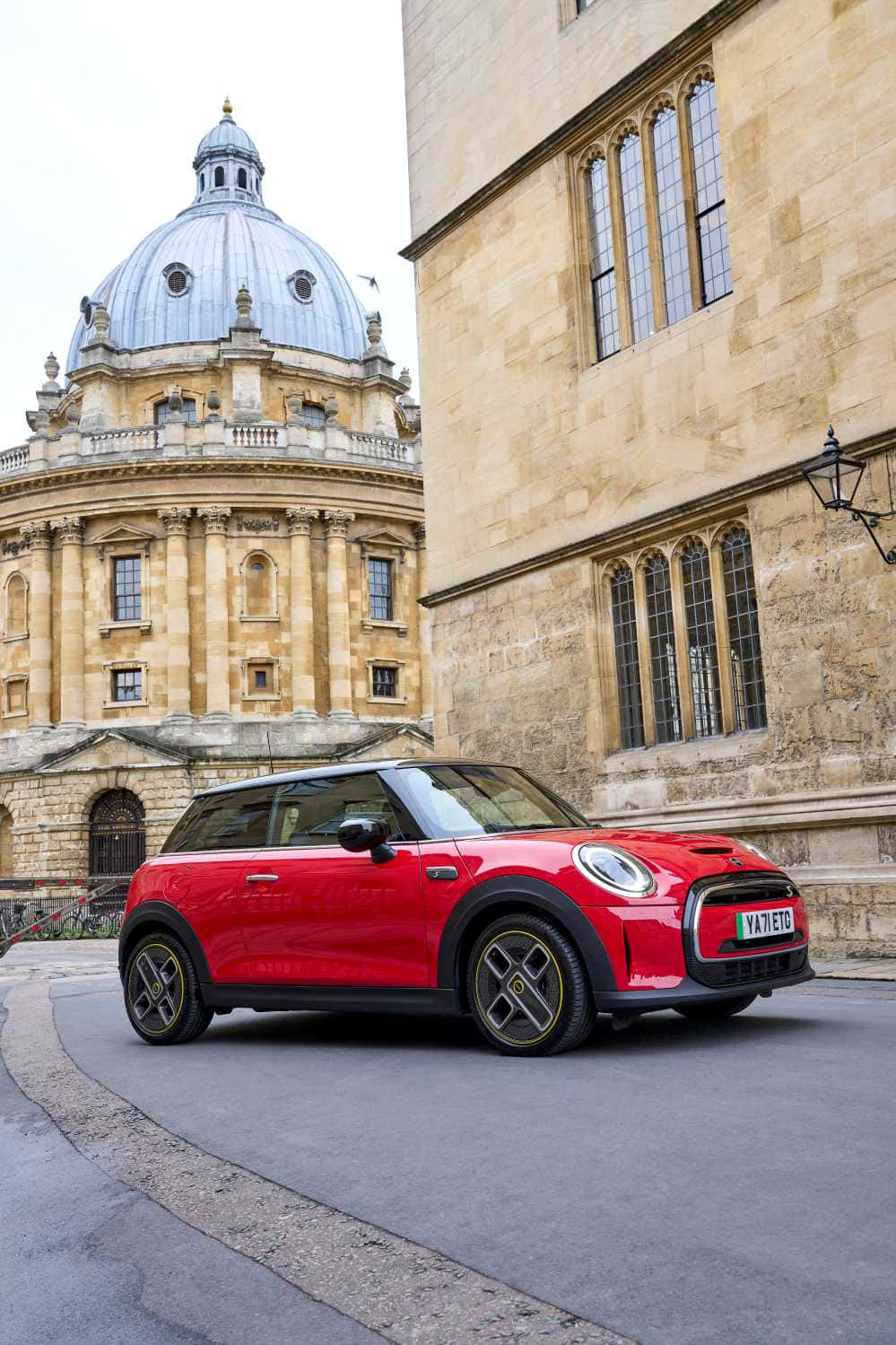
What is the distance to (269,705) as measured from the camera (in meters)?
47.6

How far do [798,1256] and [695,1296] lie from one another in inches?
13.6

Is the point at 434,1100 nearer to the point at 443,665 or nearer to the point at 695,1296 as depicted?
the point at 695,1296

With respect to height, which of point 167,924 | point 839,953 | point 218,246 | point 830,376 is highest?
point 218,246

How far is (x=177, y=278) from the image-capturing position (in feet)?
192

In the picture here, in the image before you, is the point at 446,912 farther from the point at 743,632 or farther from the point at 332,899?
the point at 743,632

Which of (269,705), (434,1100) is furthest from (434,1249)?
(269,705)

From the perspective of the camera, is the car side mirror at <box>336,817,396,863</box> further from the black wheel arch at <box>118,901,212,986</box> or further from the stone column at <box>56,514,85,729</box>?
the stone column at <box>56,514,85,729</box>

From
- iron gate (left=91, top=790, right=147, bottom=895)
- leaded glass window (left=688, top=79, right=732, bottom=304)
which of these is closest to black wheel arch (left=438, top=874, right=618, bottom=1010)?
leaded glass window (left=688, top=79, right=732, bottom=304)

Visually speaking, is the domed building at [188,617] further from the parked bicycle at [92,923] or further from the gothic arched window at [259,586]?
the parked bicycle at [92,923]

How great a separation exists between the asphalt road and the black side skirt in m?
0.24

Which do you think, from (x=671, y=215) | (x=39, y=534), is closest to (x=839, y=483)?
(x=671, y=215)

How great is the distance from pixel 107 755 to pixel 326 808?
39505 millimetres

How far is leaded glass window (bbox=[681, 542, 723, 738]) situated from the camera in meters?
13.7

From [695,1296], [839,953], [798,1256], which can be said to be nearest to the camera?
[695,1296]
